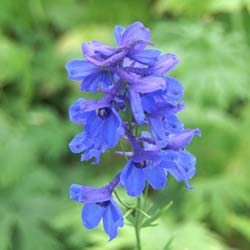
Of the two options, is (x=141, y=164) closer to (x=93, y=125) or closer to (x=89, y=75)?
(x=93, y=125)

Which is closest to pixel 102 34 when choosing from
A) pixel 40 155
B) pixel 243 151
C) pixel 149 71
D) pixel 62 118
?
pixel 62 118

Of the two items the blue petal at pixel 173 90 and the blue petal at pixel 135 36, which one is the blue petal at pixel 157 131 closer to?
the blue petal at pixel 173 90

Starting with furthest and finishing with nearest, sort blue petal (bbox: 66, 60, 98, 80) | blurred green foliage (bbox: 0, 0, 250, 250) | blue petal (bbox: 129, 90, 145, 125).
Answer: blurred green foliage (bbox: 0, 0, 250, 250), blue petal (bbox: 66, 60, 98, 80), blue petal (bbox: 129, 90, 145, 125)

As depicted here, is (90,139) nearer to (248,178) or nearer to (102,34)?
(248,178)

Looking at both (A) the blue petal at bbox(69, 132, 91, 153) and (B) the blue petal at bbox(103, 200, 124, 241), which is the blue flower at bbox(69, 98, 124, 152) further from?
(B) the blue petal at bbox(103, 200, 124, 241)

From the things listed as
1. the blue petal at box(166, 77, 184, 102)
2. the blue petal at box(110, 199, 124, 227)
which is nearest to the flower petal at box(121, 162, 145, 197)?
the blue petal at box(110, 199, 124, 227)

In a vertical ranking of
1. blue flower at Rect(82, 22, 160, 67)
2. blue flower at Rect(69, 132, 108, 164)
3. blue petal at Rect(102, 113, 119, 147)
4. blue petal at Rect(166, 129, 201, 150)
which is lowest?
blue petal at Rect(166, 129, 201, 150)

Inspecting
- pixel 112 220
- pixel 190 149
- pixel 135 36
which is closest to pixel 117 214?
pixel 112 220

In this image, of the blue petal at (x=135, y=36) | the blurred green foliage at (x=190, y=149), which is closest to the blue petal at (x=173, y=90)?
the blue petal at (x=135, y=36)
